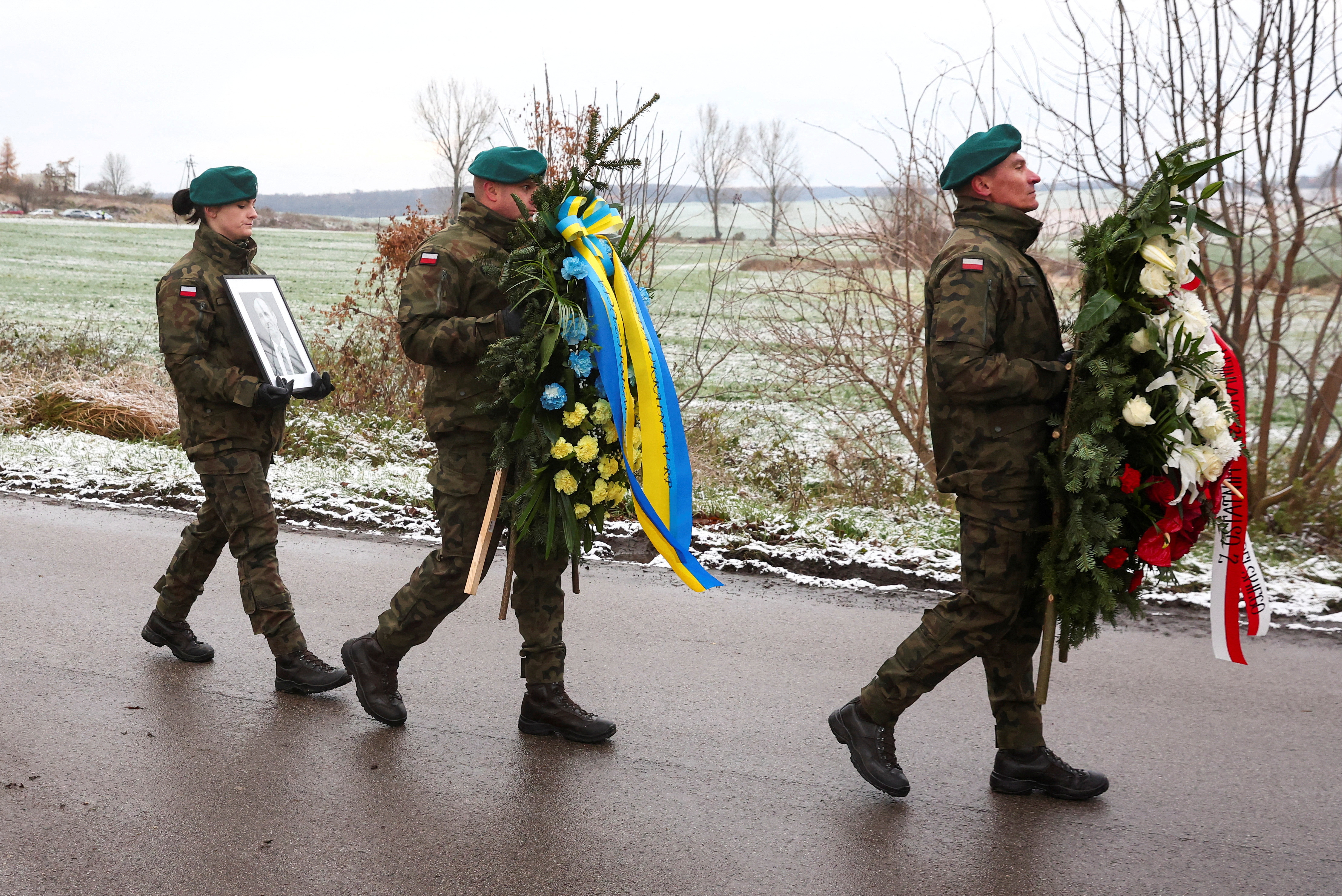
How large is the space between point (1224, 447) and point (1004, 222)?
0.98 m

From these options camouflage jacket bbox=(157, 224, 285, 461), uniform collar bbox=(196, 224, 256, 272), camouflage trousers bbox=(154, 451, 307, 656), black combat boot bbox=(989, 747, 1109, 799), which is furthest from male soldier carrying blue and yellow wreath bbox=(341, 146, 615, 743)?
black combat boot bbox=(989, 747, 1109, 799)

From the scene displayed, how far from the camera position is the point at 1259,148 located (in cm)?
716

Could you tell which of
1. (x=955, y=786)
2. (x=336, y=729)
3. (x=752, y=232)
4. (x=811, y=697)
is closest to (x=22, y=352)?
(x=752, y=232)

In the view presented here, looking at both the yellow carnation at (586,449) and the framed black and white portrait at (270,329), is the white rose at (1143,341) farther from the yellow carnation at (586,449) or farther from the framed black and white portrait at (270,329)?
the framed black and white portrait at (270,329)

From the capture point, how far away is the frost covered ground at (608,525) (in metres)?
6.21

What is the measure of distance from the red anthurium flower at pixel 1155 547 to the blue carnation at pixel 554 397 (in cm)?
195

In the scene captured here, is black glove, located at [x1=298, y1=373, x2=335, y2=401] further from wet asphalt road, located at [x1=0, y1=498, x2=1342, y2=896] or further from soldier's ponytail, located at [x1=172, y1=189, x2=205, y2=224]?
wet asphalt road, located at [x1=0, y1=498, x2=1342, y2=896]

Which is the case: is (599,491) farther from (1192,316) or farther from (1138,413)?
(1192,316)

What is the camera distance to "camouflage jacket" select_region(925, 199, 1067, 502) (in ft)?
11.5

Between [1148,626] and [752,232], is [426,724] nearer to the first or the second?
[1148,626]

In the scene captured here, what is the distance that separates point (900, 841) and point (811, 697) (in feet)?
3.90

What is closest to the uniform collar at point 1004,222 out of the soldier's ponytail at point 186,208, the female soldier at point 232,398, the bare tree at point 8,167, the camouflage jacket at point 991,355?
the camouflage jacket at point 991,355

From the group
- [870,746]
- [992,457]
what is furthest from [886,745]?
[992,457]

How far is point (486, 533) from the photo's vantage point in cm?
395
